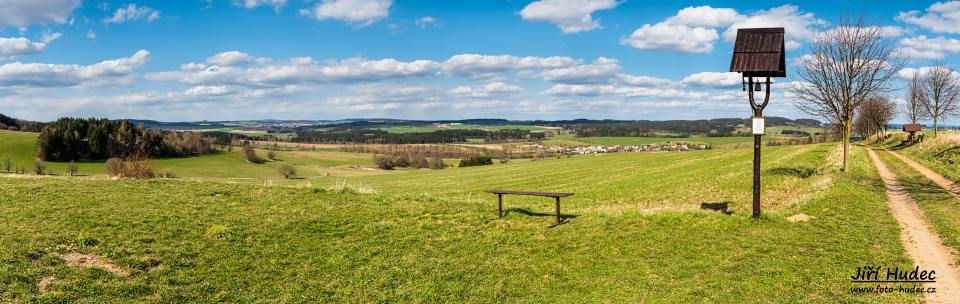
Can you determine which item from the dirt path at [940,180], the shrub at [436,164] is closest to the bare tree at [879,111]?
the dirt path at [940,180]

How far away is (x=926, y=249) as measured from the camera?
12102 mm

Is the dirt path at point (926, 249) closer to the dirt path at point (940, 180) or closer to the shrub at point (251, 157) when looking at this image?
the dirt path at point (940, 180)

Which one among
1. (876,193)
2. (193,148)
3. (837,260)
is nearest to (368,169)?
(193,148)

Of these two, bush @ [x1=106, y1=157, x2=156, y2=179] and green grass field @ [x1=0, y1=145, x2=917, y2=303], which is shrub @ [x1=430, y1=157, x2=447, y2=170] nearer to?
bush @ [x1=106, y1=157, x2=156, y2=179]

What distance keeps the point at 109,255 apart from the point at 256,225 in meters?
3.88

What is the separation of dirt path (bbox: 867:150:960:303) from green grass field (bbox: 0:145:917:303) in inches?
14.8

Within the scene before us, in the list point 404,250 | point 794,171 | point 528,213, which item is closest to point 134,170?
point 404,250

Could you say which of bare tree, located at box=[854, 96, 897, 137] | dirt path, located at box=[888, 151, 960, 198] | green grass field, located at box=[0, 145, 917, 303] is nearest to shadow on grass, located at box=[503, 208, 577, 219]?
green grass field, located at box=[0, 145, 917, 303]

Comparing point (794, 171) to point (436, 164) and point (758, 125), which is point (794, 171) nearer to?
point (758, 125)

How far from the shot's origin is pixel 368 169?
11106 centimetres

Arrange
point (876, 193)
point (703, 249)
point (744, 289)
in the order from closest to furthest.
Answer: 1. point (744, 289)
2. point (703, 249)
3. point (876, 193)

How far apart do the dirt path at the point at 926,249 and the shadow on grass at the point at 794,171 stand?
9515 mm

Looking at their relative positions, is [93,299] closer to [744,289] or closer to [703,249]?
[744,289]
